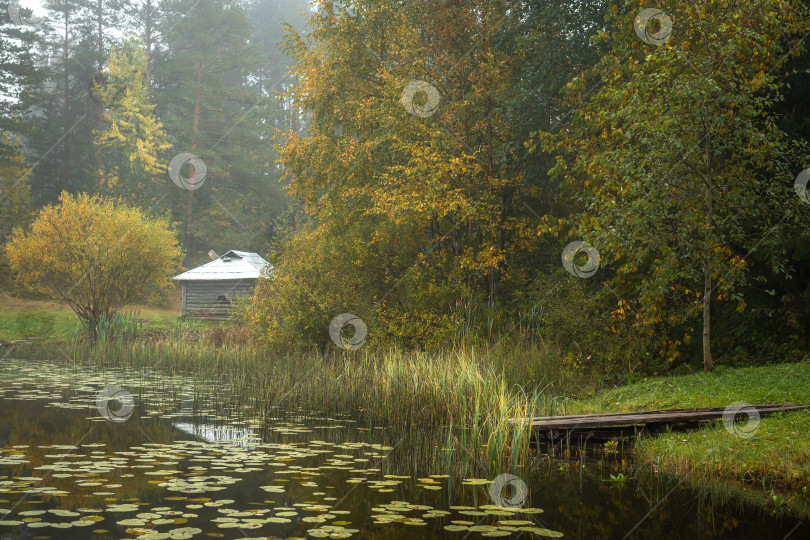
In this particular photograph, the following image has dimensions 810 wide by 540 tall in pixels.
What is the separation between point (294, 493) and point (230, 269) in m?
29.2

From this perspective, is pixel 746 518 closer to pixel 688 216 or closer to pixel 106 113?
pixel 688 216

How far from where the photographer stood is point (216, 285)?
3388 cm

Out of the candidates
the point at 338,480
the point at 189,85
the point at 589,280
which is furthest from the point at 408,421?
the point at 189,85

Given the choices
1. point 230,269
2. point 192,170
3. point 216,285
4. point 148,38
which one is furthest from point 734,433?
point 148,38

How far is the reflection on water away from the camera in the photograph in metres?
4.93

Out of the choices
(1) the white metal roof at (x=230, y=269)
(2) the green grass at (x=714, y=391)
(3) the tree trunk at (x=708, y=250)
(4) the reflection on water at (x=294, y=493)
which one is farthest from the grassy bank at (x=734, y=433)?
(1) the white metal roof at (x=230, y=269)

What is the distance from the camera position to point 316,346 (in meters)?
14.8

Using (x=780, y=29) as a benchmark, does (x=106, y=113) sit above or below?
above

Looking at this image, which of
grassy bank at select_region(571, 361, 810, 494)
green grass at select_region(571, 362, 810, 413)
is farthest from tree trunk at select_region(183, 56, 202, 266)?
grassy bank at select_region(571, 361, 810, 494)

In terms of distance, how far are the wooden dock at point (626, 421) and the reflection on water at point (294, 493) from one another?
1.86 feet

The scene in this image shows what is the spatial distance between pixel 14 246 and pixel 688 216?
86.4ft

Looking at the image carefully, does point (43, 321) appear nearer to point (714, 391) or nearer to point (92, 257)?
point (92, 257)

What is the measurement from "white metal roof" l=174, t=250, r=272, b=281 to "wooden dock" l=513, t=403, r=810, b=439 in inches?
997

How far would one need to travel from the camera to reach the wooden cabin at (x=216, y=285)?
33031mm
